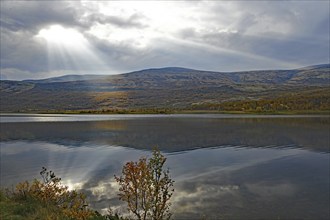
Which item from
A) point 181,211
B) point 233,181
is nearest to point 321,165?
point 233,181

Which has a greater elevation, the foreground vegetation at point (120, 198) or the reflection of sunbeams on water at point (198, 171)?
the foreground vegetation at point (120, 198)

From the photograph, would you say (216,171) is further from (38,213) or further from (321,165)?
(38,213)

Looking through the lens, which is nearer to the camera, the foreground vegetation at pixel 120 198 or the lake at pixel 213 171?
the foreground vegetation at pixel 120 198

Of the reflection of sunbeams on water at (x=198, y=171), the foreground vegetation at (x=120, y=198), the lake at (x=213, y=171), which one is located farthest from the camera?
the reflection of sunbeams on water at (x=198, y=171)

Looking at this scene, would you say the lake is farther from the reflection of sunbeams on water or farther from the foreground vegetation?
the foreground vegetation

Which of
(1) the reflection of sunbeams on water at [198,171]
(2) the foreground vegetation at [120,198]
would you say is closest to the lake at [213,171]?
(1) the reflection of sunbeams on water at [198,171]

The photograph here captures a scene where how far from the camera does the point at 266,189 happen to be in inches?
679

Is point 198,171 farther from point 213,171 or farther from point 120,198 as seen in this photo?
point 120,198

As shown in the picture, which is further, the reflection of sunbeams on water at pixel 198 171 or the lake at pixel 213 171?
the reflection of sunbeams on water at pixel 198 171

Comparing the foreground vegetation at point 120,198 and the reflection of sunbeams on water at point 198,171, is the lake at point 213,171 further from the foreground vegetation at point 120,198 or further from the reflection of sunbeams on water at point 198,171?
the foreground vegetation at point 120,198

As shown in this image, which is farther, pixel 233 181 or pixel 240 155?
pixel 240 155

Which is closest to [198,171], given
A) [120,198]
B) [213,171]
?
[213,171]

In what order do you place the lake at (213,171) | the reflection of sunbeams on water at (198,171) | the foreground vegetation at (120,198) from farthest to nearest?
the reflection of sunbeams on water at (198,171)
the lake at (213,171)
the foreground vegetation at (120,198)

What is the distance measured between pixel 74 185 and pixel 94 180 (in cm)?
148
